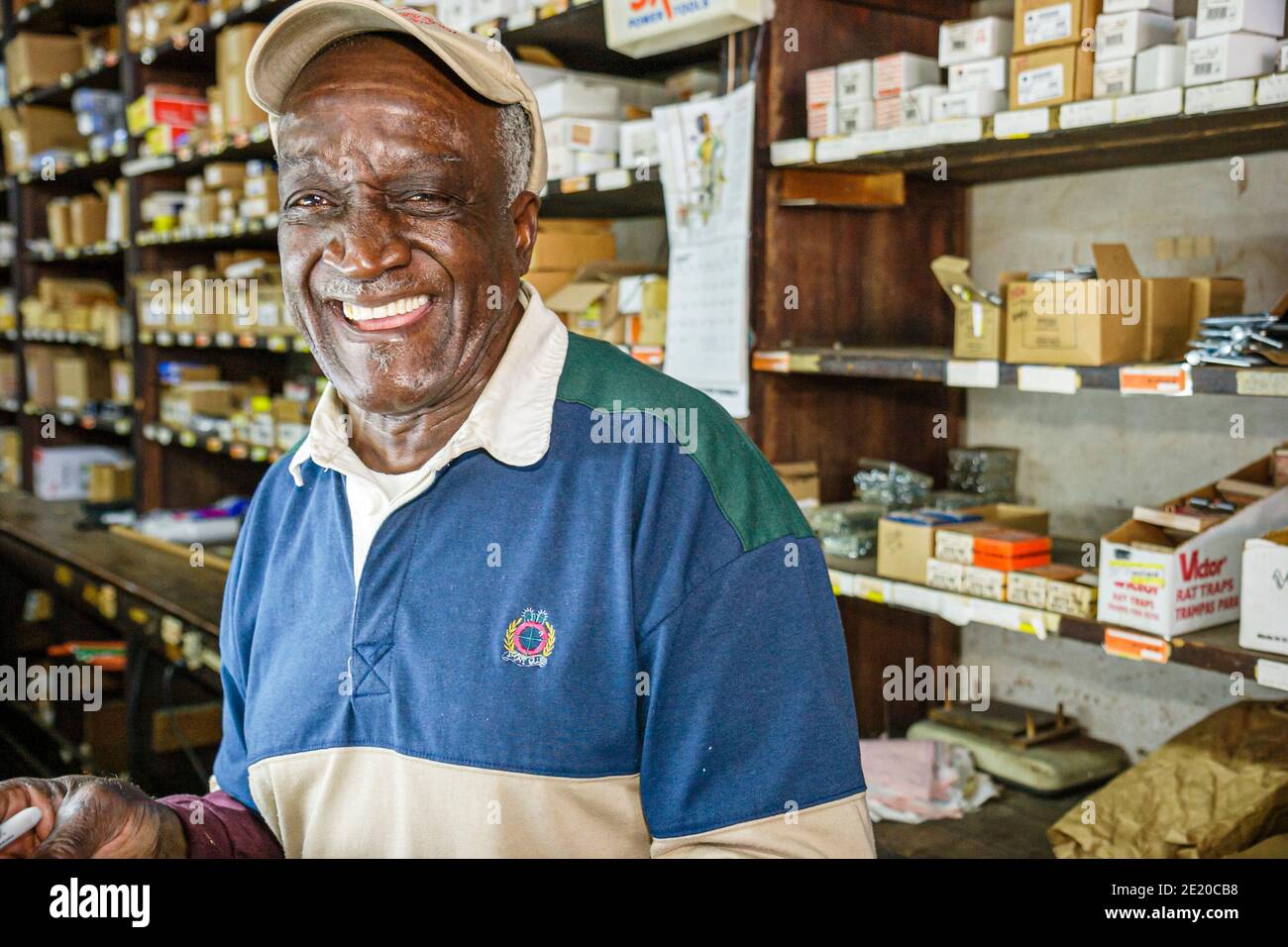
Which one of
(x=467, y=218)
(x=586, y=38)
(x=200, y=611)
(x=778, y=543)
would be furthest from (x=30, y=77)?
(x=778, y=543)

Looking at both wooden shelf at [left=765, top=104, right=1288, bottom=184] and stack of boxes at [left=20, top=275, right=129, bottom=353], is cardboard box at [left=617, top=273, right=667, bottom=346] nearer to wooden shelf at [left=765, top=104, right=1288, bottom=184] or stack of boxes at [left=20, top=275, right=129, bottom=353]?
wooden shelf at [left=765, top=104, right=1288, bottom=184]

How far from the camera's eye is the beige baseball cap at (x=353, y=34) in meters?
1.19

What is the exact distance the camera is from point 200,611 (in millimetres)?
3557

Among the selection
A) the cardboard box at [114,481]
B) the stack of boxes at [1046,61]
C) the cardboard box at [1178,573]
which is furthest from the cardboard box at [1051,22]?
the cardboard box at [114,481]

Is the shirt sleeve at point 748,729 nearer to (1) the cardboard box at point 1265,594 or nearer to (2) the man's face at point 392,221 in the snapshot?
(2) the man's face at point 392,221

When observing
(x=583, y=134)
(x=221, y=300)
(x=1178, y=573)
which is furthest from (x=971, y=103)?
(x=221, y=300)

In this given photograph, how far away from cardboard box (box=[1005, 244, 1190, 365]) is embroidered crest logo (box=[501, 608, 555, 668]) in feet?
4.13

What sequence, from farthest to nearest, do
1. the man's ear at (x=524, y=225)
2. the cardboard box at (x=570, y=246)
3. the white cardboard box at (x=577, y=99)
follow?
1. the cardboard box at (x=570, y=246)
2. the white cardboard box at (x=577, y=99)
3. the man's ear at (x=524, y=225)

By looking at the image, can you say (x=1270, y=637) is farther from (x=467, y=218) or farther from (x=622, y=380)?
(x=467, y=218)

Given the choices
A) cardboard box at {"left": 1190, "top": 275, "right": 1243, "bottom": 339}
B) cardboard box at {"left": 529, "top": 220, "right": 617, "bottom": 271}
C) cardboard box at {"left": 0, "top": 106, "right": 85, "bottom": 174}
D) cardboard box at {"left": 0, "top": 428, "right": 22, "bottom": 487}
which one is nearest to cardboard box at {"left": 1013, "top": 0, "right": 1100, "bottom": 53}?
cardboard box at {"left": 1190, "top": 275, "right": 1243, "bottom": 339}

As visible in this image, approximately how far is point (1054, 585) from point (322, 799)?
140 cm

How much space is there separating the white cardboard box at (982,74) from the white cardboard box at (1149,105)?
28 cm
